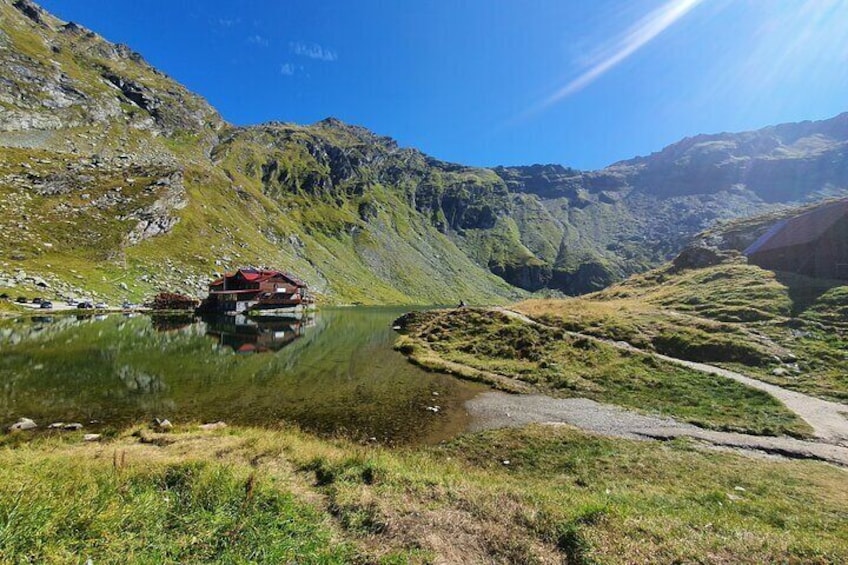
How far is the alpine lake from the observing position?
23.9m

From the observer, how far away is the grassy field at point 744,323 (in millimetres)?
31906

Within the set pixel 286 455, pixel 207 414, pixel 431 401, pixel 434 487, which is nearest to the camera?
pixel 434 487

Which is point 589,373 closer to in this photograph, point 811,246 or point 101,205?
point 811,246

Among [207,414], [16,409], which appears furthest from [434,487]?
[16,409]

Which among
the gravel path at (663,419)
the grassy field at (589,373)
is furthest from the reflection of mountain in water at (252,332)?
the gravel path at (663,419)

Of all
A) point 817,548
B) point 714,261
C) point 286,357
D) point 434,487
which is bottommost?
point 286,357

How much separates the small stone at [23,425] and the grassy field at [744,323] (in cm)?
4957

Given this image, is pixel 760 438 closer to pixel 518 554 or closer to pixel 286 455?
pixel 518 554

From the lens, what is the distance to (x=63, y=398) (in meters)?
25.7

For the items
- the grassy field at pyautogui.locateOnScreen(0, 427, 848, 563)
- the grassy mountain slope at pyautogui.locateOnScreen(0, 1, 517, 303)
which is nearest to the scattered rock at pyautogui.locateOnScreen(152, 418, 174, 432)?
the grassy field at pyautogui.locateOnScreen(0, 427, 848, 563)

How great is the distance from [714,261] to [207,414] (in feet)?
284

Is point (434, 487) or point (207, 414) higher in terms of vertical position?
point (434, 487)

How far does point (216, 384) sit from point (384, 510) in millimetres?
27343

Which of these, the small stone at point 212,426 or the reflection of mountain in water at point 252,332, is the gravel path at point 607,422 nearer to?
the small stone at point 212,426
